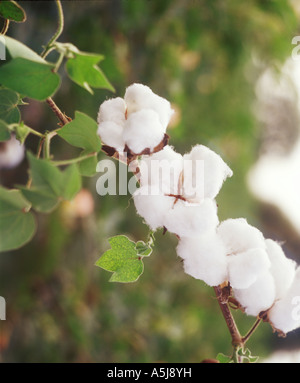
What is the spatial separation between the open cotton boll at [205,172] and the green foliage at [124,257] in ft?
0.16

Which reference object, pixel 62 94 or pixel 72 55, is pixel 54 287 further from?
pixel 72 55

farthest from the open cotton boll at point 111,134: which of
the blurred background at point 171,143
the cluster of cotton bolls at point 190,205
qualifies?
the blurred background at point 171,143

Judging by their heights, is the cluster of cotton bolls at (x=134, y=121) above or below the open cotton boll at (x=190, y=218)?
above

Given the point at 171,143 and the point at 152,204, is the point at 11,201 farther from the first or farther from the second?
the point at 171,143

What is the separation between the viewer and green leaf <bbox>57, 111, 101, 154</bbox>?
0.72 feet

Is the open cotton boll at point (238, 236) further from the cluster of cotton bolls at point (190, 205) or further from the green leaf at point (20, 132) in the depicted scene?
the green leaf at point (20, 132)

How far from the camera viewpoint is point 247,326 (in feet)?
6.41

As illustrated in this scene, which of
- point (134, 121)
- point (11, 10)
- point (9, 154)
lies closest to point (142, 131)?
point (134, 121)

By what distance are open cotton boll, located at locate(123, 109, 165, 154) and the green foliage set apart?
6 cm

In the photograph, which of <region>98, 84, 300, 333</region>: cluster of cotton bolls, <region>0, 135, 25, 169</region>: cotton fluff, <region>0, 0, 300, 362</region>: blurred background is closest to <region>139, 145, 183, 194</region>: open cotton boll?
<region>98, 84, 300, 333</region>: cluster of cotton bolls

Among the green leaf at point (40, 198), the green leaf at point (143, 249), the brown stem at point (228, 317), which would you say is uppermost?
the green leaf at point (143, 249)

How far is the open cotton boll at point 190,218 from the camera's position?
0.71ft

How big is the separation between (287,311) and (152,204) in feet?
0.36

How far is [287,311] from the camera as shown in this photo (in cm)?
25
